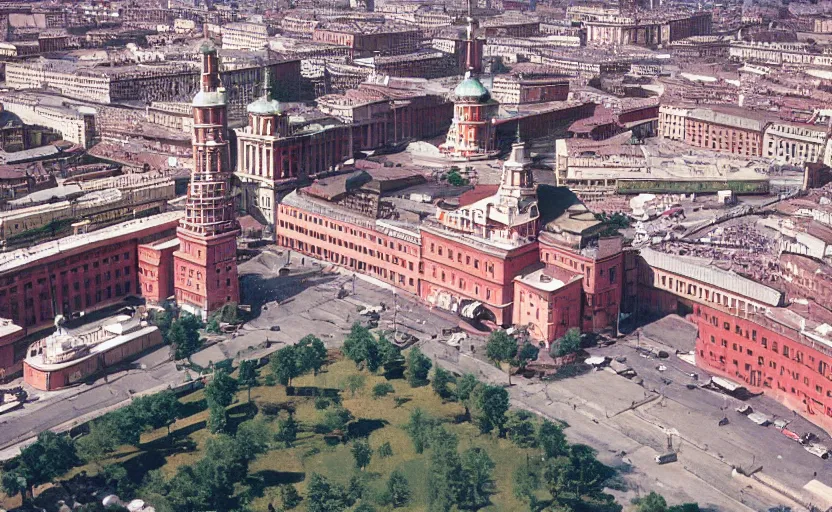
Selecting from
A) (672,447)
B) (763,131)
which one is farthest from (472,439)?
(763,131)

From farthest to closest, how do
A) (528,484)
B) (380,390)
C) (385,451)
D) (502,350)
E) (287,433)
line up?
1. (502,350)
2. (380,390)
3. (287,433)
4. (385,451)
5. (528,484)

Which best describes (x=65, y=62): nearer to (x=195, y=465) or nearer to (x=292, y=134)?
(x=292, y=134)

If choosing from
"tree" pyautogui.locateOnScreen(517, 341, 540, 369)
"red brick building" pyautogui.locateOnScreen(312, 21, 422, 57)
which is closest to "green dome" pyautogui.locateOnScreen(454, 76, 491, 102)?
"tree" pyautogui.locateOnScreen(517, 341, 540, 369)

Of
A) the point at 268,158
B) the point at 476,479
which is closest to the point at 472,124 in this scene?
the point at 268,158

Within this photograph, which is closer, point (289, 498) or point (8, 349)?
point (289, 498)

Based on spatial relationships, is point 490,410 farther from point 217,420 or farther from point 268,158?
point 268,158

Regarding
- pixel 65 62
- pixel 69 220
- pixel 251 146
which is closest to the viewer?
pixel 69 220

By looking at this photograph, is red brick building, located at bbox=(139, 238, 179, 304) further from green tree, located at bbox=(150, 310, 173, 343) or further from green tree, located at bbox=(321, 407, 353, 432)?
green tree, located at bbox=(321, 407, 353, 432)
